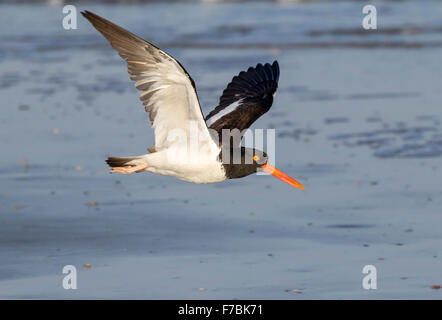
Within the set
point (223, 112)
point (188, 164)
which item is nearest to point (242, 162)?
point (188, 164)

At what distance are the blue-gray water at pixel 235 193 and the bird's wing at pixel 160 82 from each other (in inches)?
64.5

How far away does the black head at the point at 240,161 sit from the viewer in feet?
25.4

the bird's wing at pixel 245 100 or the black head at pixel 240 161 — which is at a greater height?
the bird's wing at pixel 245 100

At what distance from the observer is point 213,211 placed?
10914 millimetres

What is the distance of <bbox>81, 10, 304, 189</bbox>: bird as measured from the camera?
7.18 metres

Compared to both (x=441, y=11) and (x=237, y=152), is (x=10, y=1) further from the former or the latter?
(x=237, y=152)

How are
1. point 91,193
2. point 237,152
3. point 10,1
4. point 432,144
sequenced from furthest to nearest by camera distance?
point 10,1, point 432,144, point 91,193, point 237,152

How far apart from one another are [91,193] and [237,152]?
14.0ft

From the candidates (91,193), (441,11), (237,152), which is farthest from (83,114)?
(441,11)

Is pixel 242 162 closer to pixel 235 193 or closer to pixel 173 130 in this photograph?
pixel 173 130

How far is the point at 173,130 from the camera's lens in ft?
25.3

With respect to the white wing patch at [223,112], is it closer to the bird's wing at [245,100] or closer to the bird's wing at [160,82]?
the bird's wing at [245,100]

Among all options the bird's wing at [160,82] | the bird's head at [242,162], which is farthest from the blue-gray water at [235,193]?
the bird's wing at [160,82]
